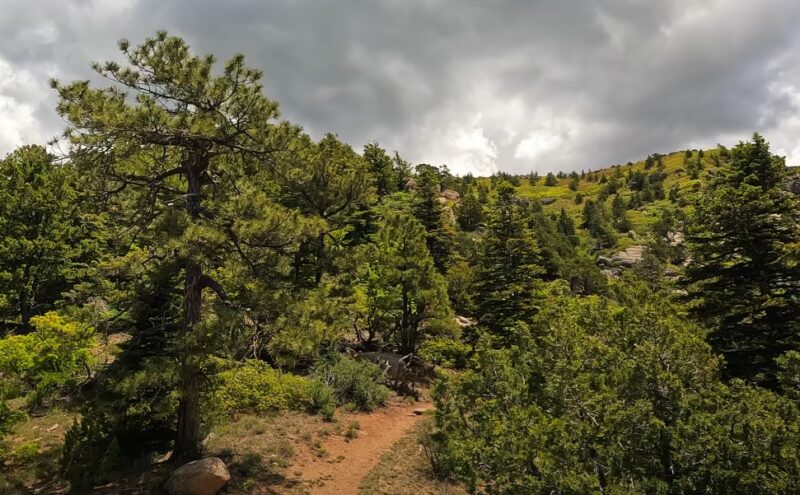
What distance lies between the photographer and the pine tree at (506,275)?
2298 centimetres

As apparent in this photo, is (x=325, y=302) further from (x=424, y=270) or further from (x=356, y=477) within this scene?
(x=424, y=270)

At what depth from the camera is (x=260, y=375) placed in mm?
15797

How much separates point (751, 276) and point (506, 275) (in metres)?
11.5

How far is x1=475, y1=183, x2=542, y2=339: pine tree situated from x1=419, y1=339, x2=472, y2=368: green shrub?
6.78 ft

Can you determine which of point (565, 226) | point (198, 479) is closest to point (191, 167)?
point (198, 479)

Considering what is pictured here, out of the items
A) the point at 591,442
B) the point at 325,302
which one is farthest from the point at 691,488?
the point at 325,302

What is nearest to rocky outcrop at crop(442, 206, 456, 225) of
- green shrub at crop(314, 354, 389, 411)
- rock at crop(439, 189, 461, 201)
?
rock at crop(439, 189, 461, 201)

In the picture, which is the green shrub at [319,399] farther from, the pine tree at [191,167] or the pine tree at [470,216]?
the pine tree at [470,216]

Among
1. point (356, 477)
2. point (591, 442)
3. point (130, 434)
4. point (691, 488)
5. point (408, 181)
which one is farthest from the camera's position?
point (408, 181)

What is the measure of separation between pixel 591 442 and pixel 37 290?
97.7ft

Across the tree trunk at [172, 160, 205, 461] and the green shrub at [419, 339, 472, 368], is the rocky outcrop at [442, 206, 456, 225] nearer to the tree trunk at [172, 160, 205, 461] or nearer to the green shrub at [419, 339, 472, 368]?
the green shrub at [419, 339, 472, 368]

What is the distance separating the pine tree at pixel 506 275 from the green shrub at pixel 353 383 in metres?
7.56

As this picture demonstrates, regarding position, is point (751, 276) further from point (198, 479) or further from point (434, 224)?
point (434, 224)

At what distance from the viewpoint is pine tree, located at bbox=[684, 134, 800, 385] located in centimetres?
1277
